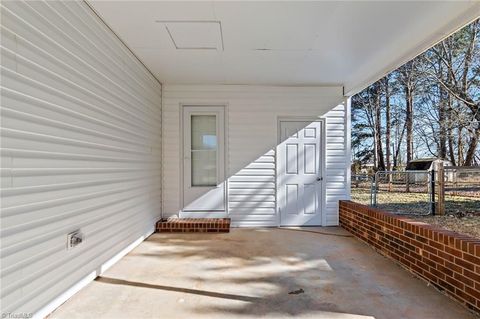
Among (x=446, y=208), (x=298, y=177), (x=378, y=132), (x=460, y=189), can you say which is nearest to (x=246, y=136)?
(x=298, y=177)

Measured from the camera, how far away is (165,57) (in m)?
3.92

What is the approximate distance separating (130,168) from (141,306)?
6.24ft

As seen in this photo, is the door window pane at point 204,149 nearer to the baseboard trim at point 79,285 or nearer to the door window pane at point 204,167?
the door window pane at point 204,167

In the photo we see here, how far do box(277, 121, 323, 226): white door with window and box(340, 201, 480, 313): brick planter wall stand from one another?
1.30 meters

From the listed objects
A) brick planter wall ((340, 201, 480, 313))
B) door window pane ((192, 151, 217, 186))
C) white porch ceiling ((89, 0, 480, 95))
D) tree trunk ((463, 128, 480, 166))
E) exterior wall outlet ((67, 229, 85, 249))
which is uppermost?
white porch ceiling ((89, 0, 480, 95))

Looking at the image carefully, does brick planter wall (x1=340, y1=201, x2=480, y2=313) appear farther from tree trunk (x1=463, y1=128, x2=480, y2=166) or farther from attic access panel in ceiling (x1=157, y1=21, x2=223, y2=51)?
tree trunk (x1=463, y1=128, x2=480, y2=166)

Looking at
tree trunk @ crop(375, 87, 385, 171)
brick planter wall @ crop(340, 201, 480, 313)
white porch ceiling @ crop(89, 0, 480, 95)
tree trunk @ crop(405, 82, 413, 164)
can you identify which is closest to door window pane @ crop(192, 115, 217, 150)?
white porch ceiling @ crop(89, 0, 480, 95)

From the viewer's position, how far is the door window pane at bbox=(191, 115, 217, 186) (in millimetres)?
5301

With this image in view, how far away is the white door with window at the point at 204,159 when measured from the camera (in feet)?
17.1

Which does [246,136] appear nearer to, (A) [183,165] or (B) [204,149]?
(B) [204,149]

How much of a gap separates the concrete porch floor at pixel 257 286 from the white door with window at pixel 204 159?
1248 mm

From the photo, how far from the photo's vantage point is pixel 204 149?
532cm

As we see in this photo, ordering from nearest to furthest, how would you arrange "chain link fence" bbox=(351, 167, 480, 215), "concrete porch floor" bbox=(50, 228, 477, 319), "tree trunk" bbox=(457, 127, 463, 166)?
"concrete porch floor" bbox=(50, 228, 477, 319) < "chain link fence" bbox=(351, 167, 480, 215) < "tree trunk" bbox=(457, 127, 463, 166)

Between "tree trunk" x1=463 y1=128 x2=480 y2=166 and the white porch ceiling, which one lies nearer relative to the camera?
the white porch ceiling
